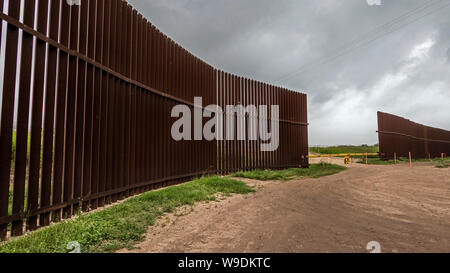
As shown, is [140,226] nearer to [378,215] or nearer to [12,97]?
[12,97]

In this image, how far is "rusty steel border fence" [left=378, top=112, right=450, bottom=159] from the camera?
17984 millimetres

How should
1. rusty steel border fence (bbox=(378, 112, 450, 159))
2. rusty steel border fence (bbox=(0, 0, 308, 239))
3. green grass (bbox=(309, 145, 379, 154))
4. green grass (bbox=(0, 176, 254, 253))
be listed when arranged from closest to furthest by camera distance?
green grass (bbox=(0, 176, 254, 253)), rusty steel border fence (bbox=(0, 0, 308, 239)), rusty steel border fence (bbox=(378, 112, 450, 159)), green grass (bbox=(309, 145, 379, 154))

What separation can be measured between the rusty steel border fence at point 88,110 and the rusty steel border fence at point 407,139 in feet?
47.7

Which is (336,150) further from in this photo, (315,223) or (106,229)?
(106,229)

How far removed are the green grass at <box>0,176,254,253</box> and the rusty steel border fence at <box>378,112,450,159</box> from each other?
17022 mm

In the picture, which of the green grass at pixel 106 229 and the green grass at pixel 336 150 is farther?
the green grass at pixel 336 150

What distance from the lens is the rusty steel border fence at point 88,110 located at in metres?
3.49

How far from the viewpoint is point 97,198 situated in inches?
191

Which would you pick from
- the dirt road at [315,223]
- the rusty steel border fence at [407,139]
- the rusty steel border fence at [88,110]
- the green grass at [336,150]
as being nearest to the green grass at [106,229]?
the dirt road at [315,223]

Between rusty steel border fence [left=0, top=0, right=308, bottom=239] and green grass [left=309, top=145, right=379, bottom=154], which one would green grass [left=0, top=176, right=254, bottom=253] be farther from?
green grass [left=309, top=145, right=379, bottom=154]

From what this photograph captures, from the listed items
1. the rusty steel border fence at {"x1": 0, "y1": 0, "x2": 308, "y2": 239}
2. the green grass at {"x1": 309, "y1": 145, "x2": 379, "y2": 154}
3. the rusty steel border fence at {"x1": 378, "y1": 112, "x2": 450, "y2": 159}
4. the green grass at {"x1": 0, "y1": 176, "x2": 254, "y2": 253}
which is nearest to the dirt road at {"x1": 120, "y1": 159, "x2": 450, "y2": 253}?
the green grass at {"x1": 0, "y1": 176, "x2": 254, "y2": 253}

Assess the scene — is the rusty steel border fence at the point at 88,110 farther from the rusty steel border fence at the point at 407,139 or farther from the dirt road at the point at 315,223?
the rusty steel border fence at the point at 407,139

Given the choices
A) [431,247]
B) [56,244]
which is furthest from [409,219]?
[56,244]
